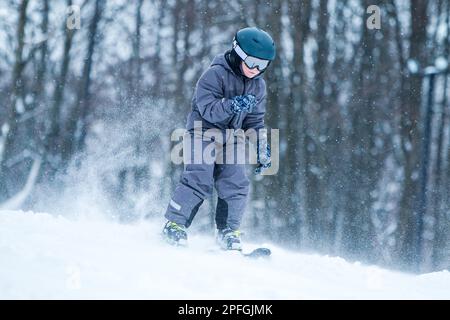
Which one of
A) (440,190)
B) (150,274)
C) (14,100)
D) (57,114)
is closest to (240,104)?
(150,274)

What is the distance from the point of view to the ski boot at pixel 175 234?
251cm

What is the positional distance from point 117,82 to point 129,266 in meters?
4.39

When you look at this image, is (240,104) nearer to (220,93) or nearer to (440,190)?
(220,93)

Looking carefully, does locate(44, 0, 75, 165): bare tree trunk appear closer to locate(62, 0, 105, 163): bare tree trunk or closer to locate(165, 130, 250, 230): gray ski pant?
locate(62, 0, 105, 163): bare tree trunk

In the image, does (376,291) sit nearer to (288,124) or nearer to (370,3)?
(288,124)

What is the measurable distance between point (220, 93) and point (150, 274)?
1335 mm

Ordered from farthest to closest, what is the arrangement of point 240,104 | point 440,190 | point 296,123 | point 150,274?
point 296,123, point 440,190, point 240,104, point 150,274

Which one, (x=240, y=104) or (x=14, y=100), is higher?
(x=14, y=100)

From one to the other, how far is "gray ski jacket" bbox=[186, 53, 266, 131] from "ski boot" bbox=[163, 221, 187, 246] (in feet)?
1.87

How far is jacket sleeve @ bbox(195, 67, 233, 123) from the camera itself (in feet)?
8.24

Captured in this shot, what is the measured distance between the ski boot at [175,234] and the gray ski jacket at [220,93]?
1.87ft

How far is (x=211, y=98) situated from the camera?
2588 mm

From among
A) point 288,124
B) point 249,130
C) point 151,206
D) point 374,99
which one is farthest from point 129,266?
point 374,99

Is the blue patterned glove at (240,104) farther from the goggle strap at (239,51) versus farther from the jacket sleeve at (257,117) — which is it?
the jacket sleeve at (257,117)
